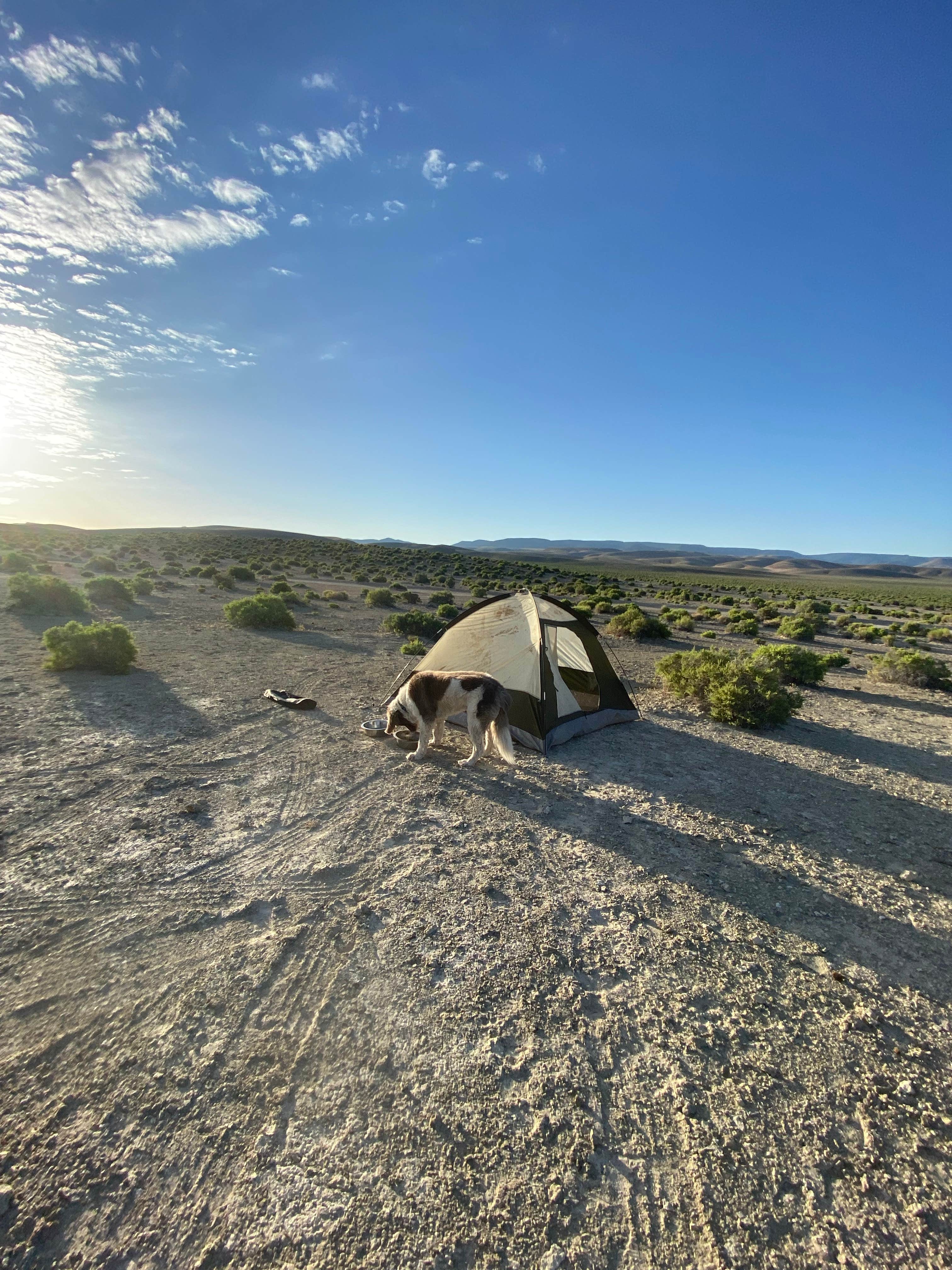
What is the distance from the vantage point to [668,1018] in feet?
11.3

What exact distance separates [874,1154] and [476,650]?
6865 mm

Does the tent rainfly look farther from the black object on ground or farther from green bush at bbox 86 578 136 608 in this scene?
green bush at bbox 86 578 136 608

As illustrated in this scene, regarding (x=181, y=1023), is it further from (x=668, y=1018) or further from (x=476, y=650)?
(x=476, y=650)

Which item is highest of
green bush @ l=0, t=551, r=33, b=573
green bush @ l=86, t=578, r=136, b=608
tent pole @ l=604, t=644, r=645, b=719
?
green bush @ l=0, t=551, r=33, b=573

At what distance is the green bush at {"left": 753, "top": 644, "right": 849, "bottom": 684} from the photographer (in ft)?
41.1

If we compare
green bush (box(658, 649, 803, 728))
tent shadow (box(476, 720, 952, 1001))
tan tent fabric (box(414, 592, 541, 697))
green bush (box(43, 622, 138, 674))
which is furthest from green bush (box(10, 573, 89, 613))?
green bush (box(658, 649, 803, 728))

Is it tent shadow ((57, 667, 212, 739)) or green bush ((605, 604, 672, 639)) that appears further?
green bush ((605, 604, 672, 639))

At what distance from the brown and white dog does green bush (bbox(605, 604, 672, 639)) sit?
12.4 meters

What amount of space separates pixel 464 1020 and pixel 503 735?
3843 millimetres

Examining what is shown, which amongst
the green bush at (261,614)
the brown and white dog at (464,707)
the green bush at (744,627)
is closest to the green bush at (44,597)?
the green bush at (261,614)

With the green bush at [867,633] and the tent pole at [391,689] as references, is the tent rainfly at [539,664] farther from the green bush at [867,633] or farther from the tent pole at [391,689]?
the green bush at [867,633]

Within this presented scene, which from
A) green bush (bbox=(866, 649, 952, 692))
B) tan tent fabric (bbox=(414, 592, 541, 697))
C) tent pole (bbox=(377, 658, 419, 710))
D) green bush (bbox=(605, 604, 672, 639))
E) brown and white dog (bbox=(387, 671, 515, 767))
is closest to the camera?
brown and white dog (bbox=(387, 671, 515, 767))

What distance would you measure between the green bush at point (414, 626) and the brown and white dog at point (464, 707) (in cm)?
997

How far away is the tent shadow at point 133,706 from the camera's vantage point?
7.88 m
